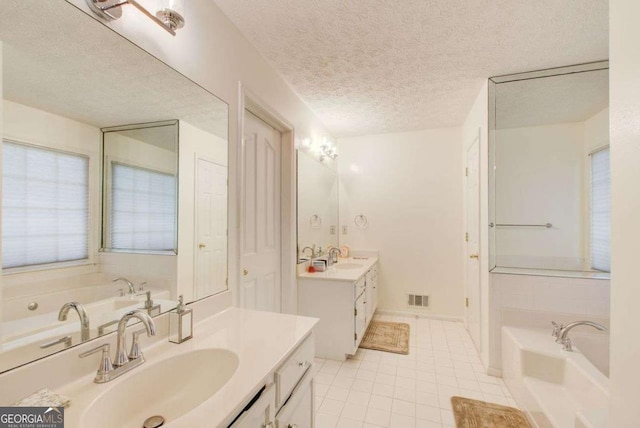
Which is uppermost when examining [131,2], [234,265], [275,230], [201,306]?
[131,2]

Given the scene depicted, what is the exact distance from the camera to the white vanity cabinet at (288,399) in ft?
2.87

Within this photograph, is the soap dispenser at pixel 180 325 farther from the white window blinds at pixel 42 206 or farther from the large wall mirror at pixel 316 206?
the large wall mirror at pixel 316 206

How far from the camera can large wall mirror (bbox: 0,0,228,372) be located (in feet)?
2.55

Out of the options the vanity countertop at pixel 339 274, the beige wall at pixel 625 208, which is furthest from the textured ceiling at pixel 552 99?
the vanity countertop at pixel 339 274

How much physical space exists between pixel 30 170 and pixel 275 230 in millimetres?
1741

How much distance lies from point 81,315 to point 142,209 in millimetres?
437

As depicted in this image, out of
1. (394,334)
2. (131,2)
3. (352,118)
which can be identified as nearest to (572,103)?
(352,118)

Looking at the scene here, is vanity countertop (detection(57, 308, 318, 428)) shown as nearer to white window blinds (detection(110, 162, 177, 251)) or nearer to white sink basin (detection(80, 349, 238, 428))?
white sink basin (detection(80, 349, 238, 428))

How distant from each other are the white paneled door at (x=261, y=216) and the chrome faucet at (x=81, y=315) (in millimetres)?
1026

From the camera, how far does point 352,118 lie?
3256 mm

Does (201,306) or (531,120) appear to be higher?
(531,120)

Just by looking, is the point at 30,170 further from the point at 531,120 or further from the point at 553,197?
the point at 553,197

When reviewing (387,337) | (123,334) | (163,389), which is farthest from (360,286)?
(123,334)

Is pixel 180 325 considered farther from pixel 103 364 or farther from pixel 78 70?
pixel 78 70
